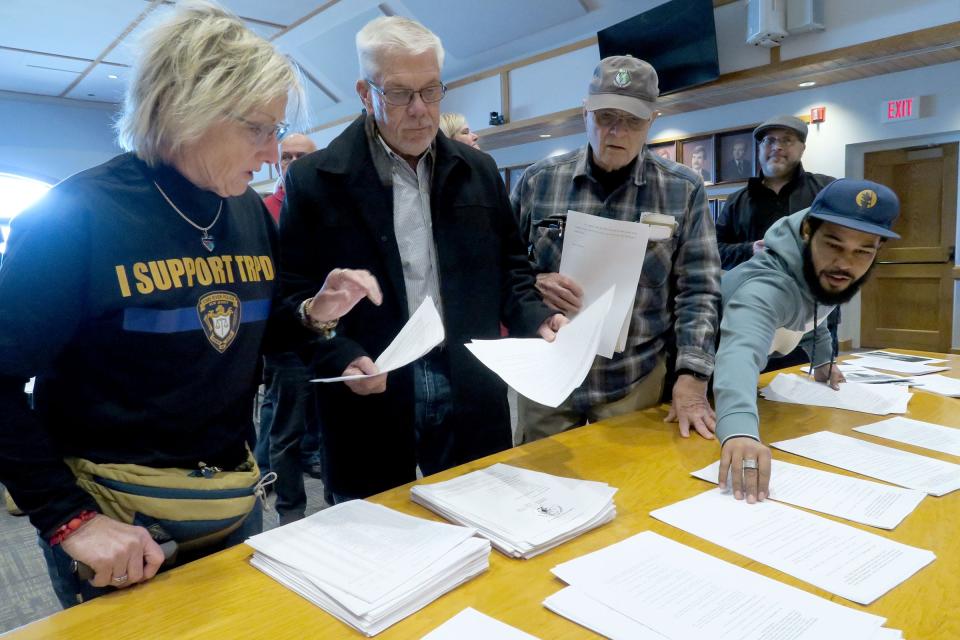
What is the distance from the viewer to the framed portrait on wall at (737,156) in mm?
5766

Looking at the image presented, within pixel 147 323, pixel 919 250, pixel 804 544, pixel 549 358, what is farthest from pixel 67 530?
pixel 919 250

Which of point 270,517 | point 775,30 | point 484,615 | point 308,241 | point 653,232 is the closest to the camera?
point 484,615

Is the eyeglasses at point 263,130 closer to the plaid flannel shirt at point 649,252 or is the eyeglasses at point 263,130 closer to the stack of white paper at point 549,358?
the stack of white paper at point 549,358

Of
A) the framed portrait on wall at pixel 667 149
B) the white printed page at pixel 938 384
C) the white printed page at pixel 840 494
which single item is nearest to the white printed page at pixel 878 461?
the white printed page at pixel 840 494

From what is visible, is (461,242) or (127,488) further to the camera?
(461,242)

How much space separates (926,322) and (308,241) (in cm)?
620

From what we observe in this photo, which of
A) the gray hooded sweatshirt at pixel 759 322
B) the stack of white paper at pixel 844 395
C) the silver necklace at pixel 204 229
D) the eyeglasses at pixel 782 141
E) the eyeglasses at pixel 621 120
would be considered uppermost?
the eyeglasses at pixel 782 141

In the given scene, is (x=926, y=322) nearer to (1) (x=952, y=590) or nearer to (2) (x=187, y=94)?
(1) (x=952, y=590)

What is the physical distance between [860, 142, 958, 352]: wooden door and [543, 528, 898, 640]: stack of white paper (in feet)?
18.8

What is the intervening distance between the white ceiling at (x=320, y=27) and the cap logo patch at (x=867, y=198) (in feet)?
16.4

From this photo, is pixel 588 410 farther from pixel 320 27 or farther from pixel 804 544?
pixel 320 27

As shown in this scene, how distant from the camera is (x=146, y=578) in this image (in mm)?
825

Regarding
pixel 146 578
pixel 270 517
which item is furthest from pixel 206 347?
pixel 270 517

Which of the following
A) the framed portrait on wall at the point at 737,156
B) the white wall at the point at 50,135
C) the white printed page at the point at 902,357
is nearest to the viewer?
the white printed page at the point at 902,357
